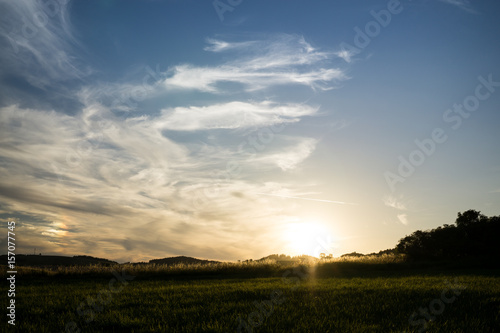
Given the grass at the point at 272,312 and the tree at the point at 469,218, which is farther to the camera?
the tree at the point at 469,218

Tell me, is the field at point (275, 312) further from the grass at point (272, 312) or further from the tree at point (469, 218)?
the tree at point (469, 218)

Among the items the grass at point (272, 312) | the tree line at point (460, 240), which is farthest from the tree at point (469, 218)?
the grass at point (272, 312)

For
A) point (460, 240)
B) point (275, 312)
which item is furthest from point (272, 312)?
point (460, 240)

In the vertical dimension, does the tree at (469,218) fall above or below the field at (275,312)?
above

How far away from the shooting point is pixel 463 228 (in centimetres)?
4484

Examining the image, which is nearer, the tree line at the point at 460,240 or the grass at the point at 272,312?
the grass at the point at 272,312

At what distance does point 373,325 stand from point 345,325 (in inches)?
25.2

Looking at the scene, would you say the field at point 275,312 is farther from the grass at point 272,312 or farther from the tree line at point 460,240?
the tree line at point 460,240

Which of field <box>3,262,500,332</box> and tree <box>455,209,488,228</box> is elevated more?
tree <box>455,209,488,228</box>

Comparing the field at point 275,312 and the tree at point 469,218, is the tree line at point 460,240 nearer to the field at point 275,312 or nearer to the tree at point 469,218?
the tree at point 469,218

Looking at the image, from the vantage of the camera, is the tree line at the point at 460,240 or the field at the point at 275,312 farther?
the tree line at the point at 460,240

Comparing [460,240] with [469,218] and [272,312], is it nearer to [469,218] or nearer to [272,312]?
[469,218]

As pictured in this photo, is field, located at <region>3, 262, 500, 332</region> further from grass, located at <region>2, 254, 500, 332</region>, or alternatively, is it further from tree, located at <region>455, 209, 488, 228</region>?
tree, located at <region>455, 209, 488, 228</region>

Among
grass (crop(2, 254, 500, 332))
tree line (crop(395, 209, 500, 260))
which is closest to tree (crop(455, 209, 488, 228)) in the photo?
tree line (crop(395, 209, 500, 260))
